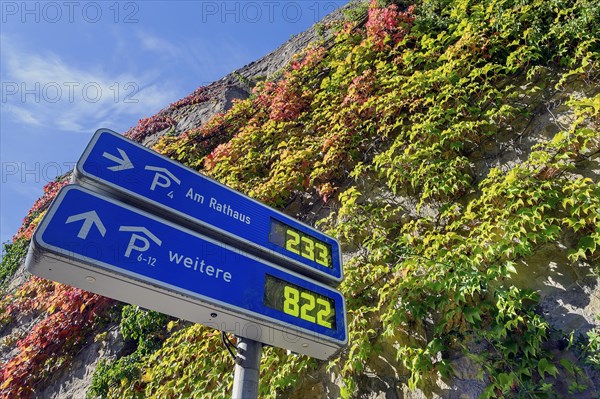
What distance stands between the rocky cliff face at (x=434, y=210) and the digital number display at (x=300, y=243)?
1093 mm

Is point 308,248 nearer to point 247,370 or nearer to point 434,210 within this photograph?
point 247,370

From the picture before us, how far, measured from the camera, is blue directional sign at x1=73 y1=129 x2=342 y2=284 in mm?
2230

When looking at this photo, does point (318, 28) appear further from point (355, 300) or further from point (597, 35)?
point (355, 300)

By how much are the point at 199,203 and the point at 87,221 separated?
0.66 metres

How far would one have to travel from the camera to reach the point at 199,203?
241 cm

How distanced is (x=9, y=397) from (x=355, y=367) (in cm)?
587

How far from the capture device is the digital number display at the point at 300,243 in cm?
254

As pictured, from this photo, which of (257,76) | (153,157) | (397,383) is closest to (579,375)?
(397,383)

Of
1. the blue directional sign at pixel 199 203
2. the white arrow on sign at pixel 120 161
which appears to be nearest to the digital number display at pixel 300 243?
the blue directional sign at pixel 199 203

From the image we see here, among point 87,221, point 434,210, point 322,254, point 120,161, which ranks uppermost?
point 434,210

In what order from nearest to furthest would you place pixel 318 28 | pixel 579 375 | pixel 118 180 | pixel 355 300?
pixel 118 180 → pixel 579 375 → pixel 355 300 → pixel 318 28

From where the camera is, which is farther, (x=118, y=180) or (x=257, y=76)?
(x=257, y=76)

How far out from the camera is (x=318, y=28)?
400 inches

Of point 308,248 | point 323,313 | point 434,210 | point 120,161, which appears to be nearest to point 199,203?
point 120,161
